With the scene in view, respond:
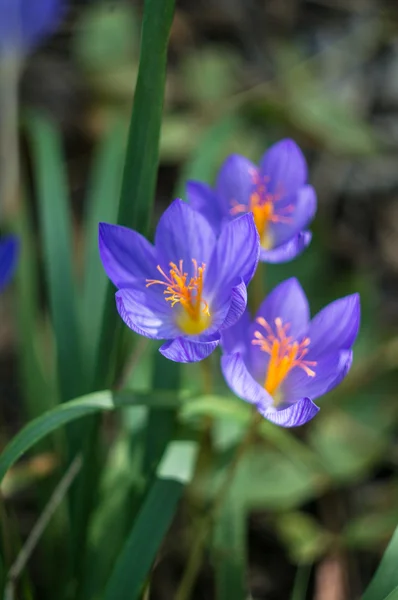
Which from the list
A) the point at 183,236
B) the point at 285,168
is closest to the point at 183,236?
the point at 183,236

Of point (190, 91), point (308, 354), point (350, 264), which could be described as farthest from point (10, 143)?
point (308, 354)

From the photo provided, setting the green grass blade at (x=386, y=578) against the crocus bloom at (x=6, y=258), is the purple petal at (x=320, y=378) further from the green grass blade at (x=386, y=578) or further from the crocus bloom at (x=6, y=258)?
the crocus bloom at (x=6, y=258)

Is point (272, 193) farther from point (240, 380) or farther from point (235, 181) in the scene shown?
point (240, 380)

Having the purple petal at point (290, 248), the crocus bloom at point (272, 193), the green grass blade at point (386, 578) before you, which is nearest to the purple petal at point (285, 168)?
the crocus bloom at point (272, 193)

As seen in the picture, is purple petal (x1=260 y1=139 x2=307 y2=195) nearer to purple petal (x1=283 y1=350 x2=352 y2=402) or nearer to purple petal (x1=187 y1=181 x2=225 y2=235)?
purple petal (x1=187 y1=181 x2=225 y2=235)

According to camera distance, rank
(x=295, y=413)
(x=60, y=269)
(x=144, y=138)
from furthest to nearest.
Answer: (x=60, y=269)
(x=144, y=138)
(x=295, y=413)

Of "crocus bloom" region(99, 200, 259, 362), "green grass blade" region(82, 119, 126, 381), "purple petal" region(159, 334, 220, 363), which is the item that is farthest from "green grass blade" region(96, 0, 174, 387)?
"green grass blade" region(82, 119, 126, 381)
